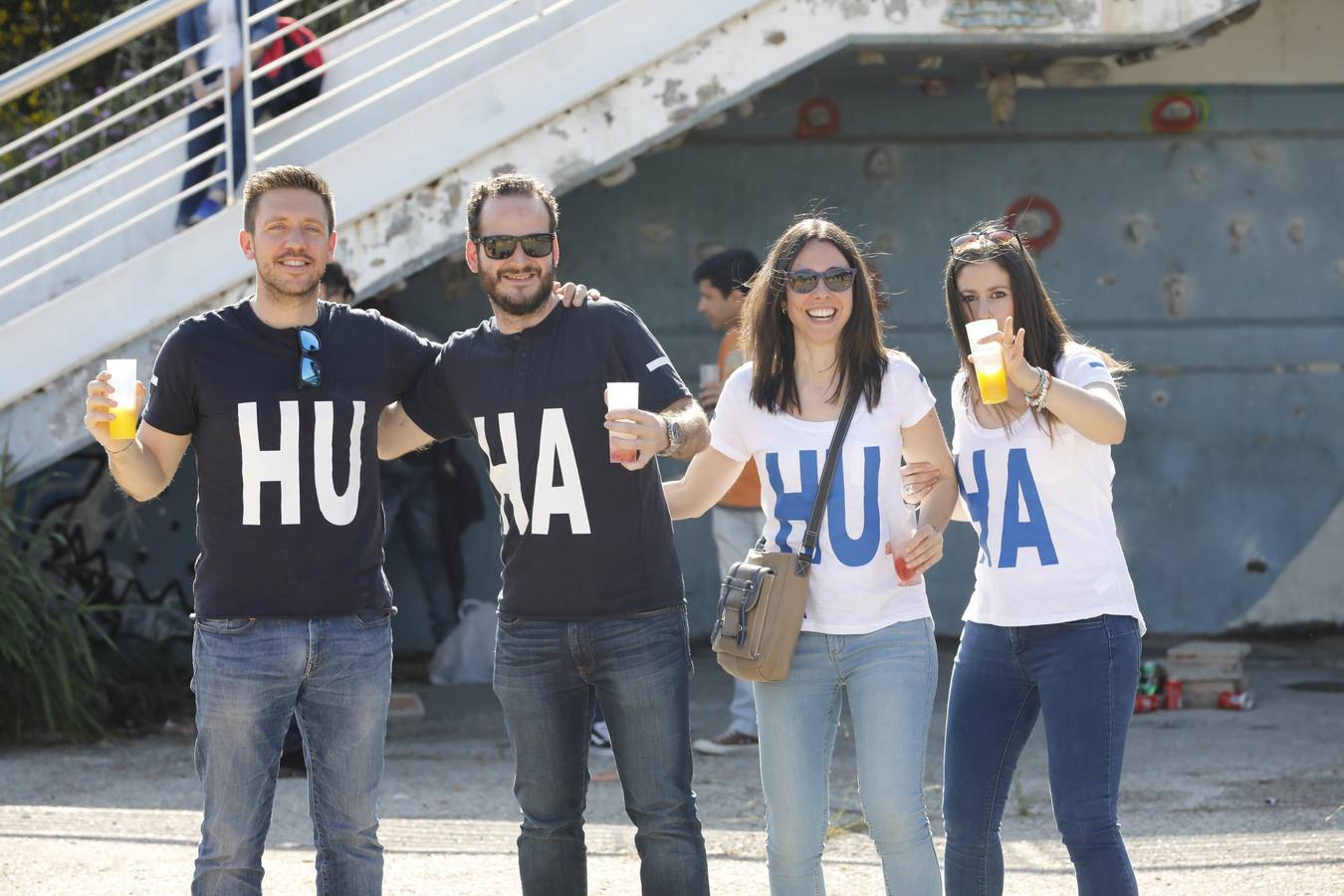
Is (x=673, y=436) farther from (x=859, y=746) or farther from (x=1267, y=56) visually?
(x=1267, y=56)

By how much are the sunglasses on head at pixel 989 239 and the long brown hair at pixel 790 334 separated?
0.24 metres

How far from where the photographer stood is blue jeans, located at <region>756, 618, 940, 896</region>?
12.7ft

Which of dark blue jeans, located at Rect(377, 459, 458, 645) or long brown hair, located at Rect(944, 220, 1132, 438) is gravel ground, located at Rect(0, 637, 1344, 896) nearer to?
dark blue jeans, located at Rect(377, 459, 458, 645)

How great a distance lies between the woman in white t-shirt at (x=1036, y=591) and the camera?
391 cm

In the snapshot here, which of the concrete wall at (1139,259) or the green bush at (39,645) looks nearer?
the green bush at (39,645)

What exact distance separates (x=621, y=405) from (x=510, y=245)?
1.82ft

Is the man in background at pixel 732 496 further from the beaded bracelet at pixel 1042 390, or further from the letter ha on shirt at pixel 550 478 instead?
the beaded bracelet at pixel 1042 390

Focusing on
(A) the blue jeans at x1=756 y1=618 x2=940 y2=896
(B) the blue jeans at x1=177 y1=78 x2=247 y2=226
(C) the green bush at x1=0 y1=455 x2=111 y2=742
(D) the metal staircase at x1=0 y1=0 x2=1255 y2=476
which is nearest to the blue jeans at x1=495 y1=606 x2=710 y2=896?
(A) the blue jeans at x1=756 y1=618 x2=940 y2=896

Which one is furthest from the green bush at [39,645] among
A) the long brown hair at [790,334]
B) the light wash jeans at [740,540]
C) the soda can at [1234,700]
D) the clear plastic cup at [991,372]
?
the soda can at [1234,700]

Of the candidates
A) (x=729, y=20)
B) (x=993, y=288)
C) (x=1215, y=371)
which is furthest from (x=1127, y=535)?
(x=993, y=288)

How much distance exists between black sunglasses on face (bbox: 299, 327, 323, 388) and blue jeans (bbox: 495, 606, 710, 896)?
0.74 m

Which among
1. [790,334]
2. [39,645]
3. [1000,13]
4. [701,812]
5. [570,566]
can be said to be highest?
[1000,13]

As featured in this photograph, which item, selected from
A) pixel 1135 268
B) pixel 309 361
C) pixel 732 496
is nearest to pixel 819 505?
pixel 309 361

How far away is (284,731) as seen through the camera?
4.05 meters
